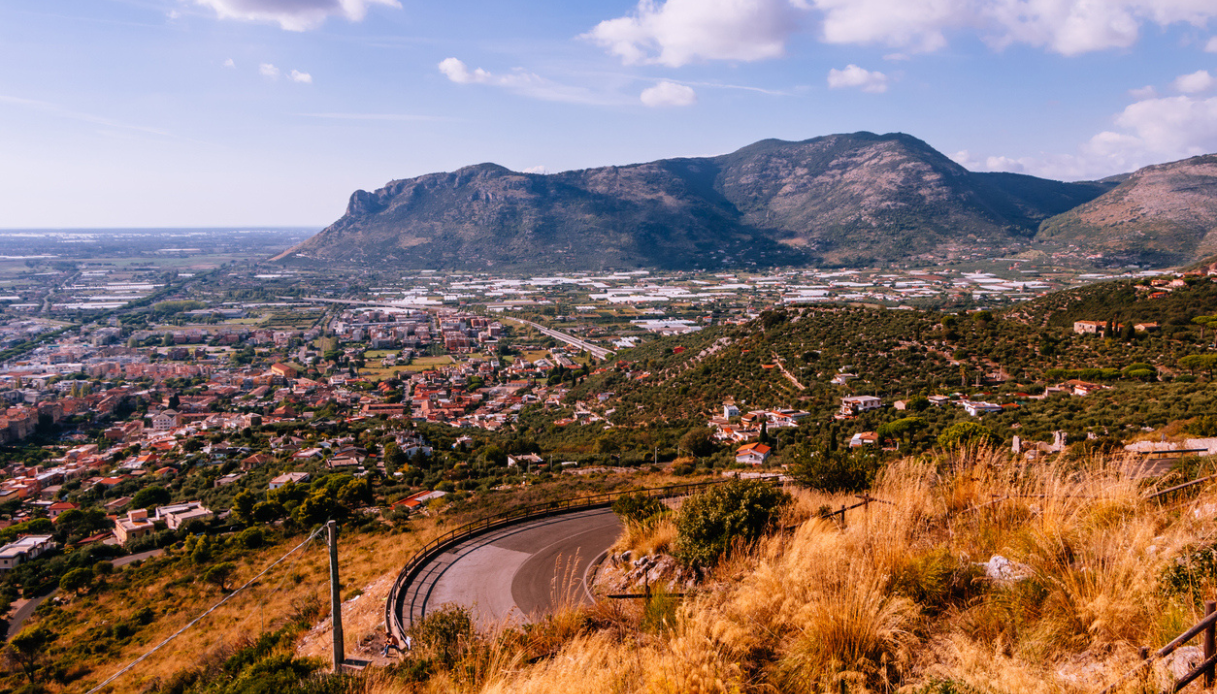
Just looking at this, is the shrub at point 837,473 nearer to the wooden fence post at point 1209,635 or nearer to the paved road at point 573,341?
the wooden fence post at point 1209,635

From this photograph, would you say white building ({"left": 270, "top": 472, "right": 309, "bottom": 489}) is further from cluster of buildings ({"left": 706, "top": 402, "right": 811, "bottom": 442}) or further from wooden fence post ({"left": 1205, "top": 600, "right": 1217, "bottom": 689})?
wooden fence post ({"left": 1205, "top": 600, "right": 1217, "bottom": 689})

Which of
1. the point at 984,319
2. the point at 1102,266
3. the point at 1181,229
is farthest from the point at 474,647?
the point at 1181,229

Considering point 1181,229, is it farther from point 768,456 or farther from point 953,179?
point 768,456

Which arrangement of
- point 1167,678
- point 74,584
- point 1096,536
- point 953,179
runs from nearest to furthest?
point 1167,678 < point 1096,536 < point 74,584 < point 953,179

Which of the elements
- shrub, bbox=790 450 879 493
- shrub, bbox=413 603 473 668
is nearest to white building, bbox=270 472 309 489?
shrub, bbox=413 603 473 668

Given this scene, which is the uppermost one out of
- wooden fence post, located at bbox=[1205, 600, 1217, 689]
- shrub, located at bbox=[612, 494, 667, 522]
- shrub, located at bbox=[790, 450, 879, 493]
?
wooden fence post, located at bbox=[1205, 600, 1217, 689]

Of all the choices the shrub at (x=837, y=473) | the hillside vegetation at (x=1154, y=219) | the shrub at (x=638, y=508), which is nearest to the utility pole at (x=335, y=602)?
the shrub at (x=638, y=508)

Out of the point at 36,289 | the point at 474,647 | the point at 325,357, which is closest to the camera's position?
the point at 474,647

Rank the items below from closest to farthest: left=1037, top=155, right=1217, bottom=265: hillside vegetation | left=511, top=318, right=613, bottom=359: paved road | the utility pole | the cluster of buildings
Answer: the utility pole < the cluster of buildings < left=511, top=318, right=613, bottom=359: paved road < left=1037, top=155, right=1217, bottom=265: hillside vegetation
